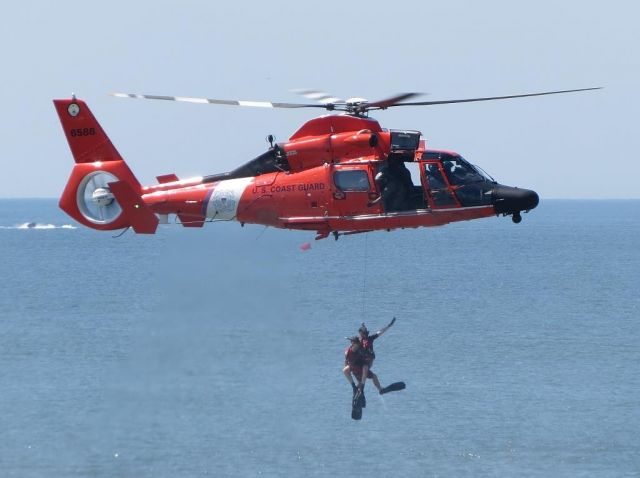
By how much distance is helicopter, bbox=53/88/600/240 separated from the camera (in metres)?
32.2

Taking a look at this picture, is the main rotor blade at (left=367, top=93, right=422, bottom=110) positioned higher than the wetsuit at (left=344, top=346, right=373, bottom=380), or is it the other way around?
the main rotor blade at (left=367, top=93, right=422, bottom=110)

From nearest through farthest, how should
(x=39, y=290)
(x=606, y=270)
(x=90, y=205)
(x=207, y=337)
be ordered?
1. (x=90, y=205)
2. (x=207, y=337)
3. (x=39, y=290)
4. (x=606, y=270)

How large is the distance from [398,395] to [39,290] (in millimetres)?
72532

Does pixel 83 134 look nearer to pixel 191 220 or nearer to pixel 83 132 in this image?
pixel 83 132

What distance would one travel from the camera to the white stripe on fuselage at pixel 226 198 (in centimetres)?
3412

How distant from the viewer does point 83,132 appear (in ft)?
121

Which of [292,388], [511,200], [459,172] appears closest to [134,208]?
[459,172]

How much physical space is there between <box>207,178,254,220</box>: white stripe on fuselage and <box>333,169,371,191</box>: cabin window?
9.25 ft

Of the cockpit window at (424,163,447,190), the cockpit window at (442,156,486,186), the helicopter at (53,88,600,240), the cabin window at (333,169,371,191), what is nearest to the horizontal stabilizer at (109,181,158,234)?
the helicopter at (53,88,600,240)

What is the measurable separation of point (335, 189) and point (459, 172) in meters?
3.37

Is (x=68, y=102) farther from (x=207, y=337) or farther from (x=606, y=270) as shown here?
(x=606, y=270)

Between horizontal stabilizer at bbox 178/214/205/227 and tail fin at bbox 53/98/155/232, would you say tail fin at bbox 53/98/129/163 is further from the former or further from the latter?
horizontal stabilizer at bbox 178/214/205/227

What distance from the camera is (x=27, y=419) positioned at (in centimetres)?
7544

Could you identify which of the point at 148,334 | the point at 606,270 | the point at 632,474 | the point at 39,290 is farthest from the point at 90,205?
the point at 606,270
